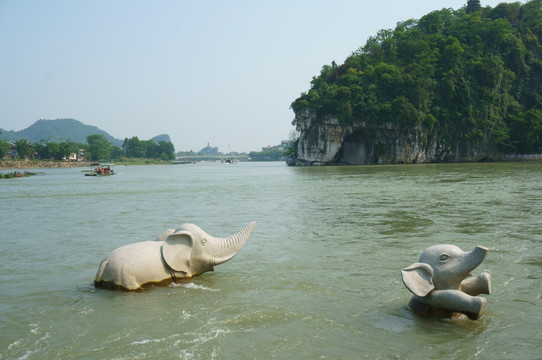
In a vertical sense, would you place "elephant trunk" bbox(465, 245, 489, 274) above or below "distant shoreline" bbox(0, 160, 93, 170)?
below

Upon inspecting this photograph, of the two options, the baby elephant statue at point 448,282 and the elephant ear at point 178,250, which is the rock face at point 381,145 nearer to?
the elephant ear at point 178,250

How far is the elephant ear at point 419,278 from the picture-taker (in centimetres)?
461

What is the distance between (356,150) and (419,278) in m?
74.4

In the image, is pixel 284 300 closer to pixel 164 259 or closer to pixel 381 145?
pixel 164 259

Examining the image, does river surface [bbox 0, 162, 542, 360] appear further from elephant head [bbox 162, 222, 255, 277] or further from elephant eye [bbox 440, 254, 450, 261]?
elephant eye [bbox 440, 254, 450, 261]

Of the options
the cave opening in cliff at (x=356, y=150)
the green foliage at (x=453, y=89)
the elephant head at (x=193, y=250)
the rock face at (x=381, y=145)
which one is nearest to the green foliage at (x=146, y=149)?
the green foliage at (x=453, y=89)

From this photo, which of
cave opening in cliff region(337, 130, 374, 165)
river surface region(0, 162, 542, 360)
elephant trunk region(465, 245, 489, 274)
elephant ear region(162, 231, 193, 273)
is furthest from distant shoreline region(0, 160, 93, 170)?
elephant trunk region(465, 245, 489, 274)

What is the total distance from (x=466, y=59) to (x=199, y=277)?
78107mm

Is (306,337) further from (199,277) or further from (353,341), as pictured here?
(199,277)

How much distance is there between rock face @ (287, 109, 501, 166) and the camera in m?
71.0

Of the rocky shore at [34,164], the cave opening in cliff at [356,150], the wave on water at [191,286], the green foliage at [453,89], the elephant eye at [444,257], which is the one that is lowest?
the wave on water at [191,286]

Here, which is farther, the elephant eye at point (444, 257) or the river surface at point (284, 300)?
the elephant eye at point (444, 257)

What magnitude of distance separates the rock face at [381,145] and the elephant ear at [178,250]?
65754 millimetres

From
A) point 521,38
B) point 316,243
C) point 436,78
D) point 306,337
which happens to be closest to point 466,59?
point 436,78
